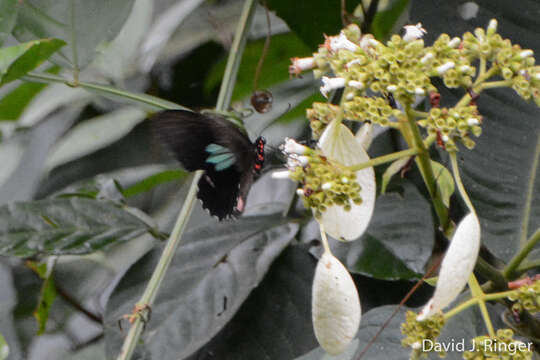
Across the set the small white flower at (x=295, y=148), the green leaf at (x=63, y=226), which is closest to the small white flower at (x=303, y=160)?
the small white flower at (x=295, y=148)

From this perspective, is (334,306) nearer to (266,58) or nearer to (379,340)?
(379,340)

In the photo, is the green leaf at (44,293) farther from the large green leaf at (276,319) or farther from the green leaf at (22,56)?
the green leaf at (22,56)

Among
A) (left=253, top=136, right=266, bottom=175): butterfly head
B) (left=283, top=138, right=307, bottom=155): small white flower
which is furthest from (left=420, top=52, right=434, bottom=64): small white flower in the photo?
(left=253, top=136, right=266, bottom=175): butterfly head

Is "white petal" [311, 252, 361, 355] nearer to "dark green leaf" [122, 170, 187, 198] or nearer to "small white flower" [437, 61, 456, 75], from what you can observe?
"small white flower" [437, 61, 456, 75]

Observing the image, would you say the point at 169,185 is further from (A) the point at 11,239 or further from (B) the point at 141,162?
(A) the point at 11,239

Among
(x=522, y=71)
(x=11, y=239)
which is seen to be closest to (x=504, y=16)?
(x=522, y=71)
